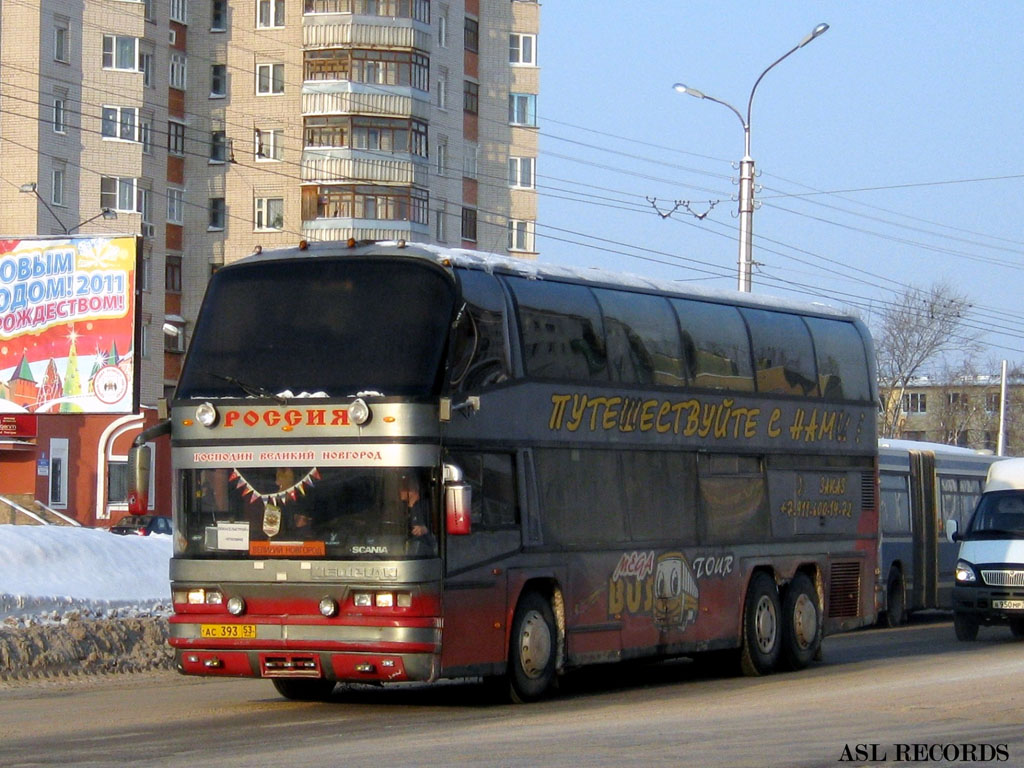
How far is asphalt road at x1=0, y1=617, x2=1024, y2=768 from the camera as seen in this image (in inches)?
432

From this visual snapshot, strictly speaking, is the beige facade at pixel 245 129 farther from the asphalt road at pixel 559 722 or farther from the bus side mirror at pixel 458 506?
the bus side mirror at pixel 458 506

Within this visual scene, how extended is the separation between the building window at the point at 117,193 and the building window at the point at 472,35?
564 inches

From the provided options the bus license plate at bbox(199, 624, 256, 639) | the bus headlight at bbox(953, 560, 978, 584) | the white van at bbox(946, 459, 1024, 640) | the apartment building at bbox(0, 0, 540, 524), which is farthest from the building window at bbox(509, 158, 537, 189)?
the bus license plate at bbox(199, 624, 256, 639)

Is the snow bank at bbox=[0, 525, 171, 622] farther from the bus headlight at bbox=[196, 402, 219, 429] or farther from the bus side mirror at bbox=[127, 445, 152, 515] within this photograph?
the bus headlight at bbox=[196, 402, 219, 429]

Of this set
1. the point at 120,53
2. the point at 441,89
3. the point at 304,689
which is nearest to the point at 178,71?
the point at 120,53

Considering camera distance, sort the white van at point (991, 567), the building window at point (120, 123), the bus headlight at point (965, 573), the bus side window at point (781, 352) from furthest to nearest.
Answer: the building window at point (120, 123)
the bus headlight at point (965, 573)
the white van at point (991, 567)
the bus side window at point (781, 352)

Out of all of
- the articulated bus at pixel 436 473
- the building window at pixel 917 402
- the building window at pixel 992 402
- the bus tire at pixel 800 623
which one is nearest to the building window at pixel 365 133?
the bus tire at pixel 800 623

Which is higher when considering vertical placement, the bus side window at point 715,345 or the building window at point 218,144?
the building window at point 218,144

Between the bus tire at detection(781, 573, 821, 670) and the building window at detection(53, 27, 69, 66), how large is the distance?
42985mm

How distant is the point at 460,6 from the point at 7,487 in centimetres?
2463

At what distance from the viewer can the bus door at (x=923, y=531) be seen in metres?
29.6

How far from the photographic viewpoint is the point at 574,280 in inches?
628

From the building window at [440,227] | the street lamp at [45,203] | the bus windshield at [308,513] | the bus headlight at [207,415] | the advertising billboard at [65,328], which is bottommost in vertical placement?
the bus windshield at [308,513]

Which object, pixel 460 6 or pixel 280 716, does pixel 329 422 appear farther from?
pixel 460 6
